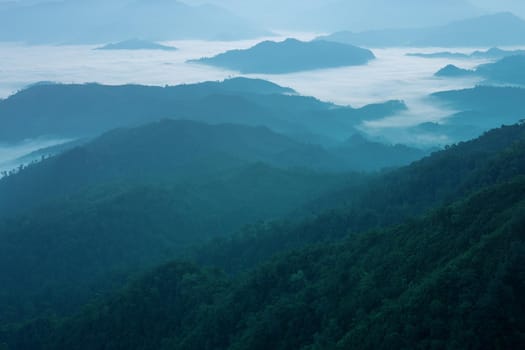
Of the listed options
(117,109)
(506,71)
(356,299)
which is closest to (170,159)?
(117,109)

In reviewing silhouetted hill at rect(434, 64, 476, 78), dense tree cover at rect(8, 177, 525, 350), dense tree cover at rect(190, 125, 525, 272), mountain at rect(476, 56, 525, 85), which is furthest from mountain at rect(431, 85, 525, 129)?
dense tree cover at rect(8, 177, 525, 350)

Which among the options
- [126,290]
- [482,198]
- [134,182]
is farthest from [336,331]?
[134,182]

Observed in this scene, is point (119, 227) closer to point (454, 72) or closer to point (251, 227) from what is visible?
point (251, 227)

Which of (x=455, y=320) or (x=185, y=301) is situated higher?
(x=455, y=320)

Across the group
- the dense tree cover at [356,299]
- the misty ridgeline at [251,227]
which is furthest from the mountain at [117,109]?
the dense tree cover at [356,299]


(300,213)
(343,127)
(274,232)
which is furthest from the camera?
(343,127)

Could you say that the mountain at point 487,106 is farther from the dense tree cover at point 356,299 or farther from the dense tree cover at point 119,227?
the dense tree cover at point 356,299

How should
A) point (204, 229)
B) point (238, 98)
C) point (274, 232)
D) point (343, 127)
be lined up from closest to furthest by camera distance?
point (274, 232) < point (204, 229) < point (238, 98) < point (343, 127)

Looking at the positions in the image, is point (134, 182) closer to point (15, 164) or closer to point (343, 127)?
point (15, 164)
